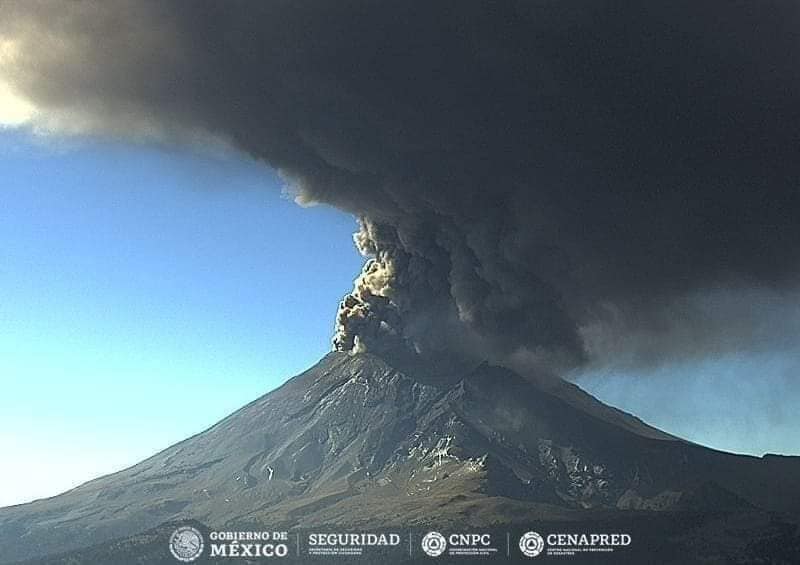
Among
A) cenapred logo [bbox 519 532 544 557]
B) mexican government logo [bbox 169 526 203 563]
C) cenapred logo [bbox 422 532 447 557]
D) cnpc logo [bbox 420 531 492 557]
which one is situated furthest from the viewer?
mexican government logo [bbox 169 526 203 563]

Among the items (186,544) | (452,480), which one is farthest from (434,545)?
(452,480)

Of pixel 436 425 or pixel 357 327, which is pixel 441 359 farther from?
pixel 357 327

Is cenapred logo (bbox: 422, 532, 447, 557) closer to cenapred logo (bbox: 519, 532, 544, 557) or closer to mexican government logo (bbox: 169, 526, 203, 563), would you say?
cenapred logo (bbox: 519, 532, 544, 557)

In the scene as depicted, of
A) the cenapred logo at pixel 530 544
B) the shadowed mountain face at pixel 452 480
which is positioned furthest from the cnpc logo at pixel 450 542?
the shadowed mountain face at pixel 452 480

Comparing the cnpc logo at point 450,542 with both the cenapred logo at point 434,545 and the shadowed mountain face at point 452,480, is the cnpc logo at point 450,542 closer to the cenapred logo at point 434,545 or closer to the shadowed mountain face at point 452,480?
the cenapred logo at point 434,545

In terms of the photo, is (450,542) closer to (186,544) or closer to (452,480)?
(186,544)

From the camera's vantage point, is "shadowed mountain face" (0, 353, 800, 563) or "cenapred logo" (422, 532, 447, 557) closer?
"cenapred logo" (422, 532, 447, 557)

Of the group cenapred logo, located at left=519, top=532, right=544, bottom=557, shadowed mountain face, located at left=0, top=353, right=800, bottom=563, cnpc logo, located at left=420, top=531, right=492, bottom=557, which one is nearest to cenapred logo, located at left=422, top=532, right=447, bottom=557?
cnpc logo, located at left=420, top=531, right=492, bottom=557
